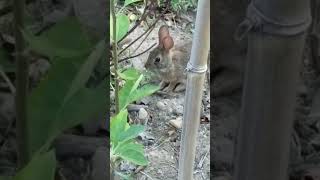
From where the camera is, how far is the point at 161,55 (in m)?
1.06

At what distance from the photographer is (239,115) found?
0.68m

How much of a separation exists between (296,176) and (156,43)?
40 cm

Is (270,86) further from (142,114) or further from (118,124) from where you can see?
(142,114)

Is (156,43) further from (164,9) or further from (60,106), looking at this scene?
(60,106)

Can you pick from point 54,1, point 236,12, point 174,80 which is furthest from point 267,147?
point 174,80

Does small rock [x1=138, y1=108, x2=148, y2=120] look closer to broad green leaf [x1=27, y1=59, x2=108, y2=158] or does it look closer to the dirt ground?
the dirt ground

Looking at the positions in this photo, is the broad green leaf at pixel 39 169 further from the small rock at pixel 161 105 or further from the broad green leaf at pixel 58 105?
the small rock at pixel 161 105

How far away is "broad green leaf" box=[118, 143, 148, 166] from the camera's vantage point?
81cm

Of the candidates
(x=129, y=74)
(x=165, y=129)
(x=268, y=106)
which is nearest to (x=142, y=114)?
(x=165, y=129)

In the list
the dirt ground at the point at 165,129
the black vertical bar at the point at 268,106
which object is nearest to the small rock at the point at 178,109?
the dirt ground at the point at 165,129

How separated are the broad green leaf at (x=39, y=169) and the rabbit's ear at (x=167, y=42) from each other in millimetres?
400

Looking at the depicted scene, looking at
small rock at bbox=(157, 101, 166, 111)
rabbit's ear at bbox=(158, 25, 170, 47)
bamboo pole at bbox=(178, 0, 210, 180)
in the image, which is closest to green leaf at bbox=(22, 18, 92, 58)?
bamboo pole at bbox=(178, 0, 210, 180)

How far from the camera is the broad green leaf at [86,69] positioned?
62cm

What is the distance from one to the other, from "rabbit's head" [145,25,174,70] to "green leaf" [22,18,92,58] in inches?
14.3
